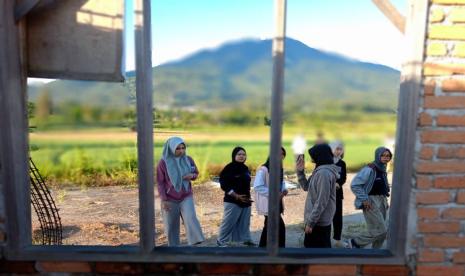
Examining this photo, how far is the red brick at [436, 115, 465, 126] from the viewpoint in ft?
6.21

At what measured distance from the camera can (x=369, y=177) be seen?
371cm

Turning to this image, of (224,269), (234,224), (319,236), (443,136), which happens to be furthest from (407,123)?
(234,224)

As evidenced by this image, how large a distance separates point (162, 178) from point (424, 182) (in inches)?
98.6

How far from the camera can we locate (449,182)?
6.41 ft

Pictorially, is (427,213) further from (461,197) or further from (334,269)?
(334,269)

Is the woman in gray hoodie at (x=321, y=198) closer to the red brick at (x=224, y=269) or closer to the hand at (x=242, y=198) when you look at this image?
the hand at (x=242, y=198)

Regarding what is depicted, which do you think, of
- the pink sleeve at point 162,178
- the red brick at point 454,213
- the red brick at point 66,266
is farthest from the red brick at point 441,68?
the pink sleeve at point 162,178

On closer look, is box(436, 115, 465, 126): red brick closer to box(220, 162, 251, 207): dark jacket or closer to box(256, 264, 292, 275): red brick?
box(256, 264, 292, 275): red brick

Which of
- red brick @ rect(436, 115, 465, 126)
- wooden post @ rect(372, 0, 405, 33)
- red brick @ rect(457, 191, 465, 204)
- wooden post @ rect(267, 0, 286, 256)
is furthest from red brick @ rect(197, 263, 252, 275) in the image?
wooden post @ rect(372, 0, 405, 33)

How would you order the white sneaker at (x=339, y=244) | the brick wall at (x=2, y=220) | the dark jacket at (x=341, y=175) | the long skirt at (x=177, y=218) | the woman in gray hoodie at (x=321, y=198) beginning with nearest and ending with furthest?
the brick wall at (x=2, y=220) < the woman in gray hoodie at (x=321, y=198) < the long skirt at (x=177, y=218) < the dark jacket at (x=341, y=175) < the white sneaker at (x=339, y=244)

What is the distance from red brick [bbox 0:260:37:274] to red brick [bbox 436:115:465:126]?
246 centimetres

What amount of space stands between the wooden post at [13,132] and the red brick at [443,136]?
2259 mm

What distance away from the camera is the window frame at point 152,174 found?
1.94 metres

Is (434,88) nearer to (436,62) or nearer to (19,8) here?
(436,62)
